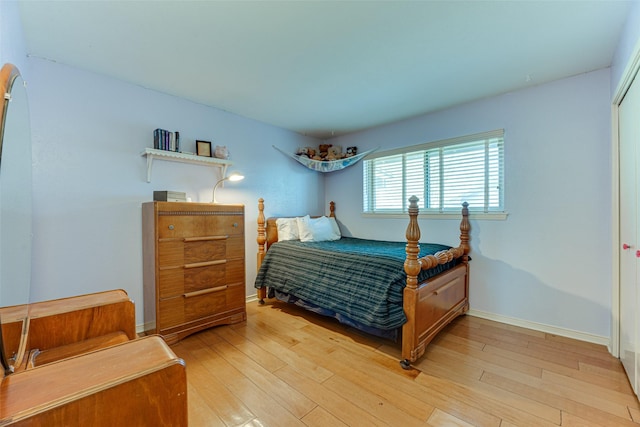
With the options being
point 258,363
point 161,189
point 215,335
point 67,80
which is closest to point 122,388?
point 258,363

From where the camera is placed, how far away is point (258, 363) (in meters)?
1.96

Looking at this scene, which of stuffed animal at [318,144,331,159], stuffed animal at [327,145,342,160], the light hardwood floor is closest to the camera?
the light hardwood floor

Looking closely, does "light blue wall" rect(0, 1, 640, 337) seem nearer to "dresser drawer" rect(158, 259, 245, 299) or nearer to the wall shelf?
the wall shelf

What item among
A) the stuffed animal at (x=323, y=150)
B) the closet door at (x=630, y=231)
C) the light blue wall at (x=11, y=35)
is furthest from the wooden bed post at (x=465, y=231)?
the light blue wall at (x=11, y=35)

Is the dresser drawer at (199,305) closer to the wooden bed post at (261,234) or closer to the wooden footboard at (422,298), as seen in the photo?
the wooden bed post at (261,234)

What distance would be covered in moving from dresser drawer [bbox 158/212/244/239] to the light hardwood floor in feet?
3.01

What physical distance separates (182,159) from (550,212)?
3527 millimetres

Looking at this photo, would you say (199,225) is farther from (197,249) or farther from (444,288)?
(444,288)

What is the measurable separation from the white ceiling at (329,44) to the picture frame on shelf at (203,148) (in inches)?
18.0

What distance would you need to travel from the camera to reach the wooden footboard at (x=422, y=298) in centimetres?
190

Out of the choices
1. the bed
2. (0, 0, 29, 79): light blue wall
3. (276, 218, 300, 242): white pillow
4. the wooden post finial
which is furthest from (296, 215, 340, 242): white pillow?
(0, 0, 29, 79): light blue wall

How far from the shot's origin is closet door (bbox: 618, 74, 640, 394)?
159 cm

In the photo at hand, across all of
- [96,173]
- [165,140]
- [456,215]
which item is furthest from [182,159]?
[456,215]

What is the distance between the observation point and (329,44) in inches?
74.3
